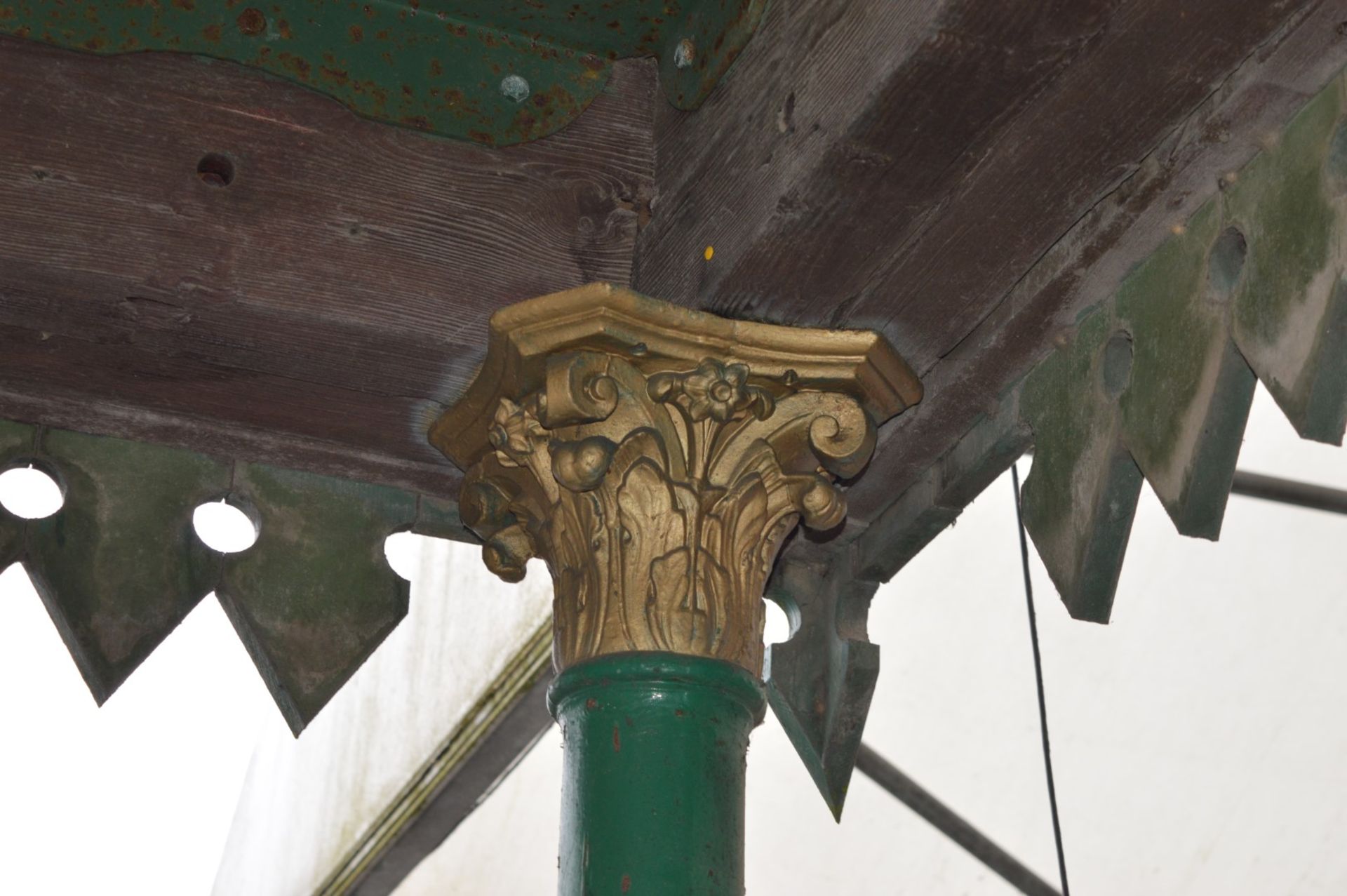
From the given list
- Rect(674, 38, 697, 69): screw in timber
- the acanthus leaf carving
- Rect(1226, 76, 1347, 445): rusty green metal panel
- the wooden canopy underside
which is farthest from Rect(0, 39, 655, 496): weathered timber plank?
Rect(1226, 76, 1347, 445): rusty green metal panel

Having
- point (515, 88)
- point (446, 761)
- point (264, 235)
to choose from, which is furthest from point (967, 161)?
point (446, 761)

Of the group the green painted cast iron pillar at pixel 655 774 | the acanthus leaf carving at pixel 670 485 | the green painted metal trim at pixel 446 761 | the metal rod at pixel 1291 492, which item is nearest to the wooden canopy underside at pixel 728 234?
the acanthus leaf carving at pixel 670 485

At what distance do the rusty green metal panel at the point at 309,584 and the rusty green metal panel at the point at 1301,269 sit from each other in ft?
4.79

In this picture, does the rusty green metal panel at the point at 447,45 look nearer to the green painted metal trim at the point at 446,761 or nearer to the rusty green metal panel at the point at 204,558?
the rusty green metal panel at the point at 204,558

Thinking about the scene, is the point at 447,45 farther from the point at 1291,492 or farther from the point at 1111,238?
the point at 1291,492

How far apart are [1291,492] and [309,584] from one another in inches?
137

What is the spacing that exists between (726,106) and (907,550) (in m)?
0.91

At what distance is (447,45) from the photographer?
272 centimetres

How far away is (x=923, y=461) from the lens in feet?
9.77

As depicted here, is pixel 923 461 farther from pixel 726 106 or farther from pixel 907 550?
pixel 726 106

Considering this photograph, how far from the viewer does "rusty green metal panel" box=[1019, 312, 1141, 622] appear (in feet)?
8.32

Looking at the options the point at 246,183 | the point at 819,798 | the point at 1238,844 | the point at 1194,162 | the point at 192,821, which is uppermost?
the point at 192,821

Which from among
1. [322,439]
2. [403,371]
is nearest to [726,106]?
[403,371]

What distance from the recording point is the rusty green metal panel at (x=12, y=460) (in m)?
2.87
